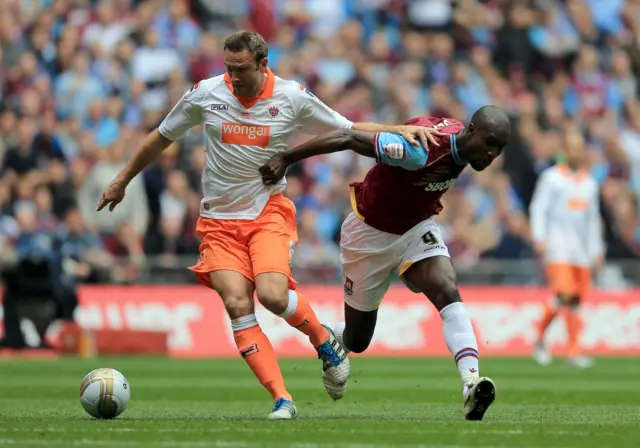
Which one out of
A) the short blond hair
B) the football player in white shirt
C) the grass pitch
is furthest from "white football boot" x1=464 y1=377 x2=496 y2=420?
the short blond hair

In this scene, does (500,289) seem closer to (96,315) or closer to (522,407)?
(96,315)

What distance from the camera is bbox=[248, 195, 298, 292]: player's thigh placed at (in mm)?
9430

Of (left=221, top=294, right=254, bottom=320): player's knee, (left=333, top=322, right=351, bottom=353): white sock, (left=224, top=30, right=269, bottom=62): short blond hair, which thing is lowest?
(left=333, top=322, right=351, bottom=353): white sock

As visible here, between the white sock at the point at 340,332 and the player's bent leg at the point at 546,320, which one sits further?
the player's bent leg at the point at 546,320

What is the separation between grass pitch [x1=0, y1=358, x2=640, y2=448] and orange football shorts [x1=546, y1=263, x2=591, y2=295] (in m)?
1.13

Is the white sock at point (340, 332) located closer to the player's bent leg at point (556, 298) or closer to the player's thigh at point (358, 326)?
the player's thigh at point (358, 326)

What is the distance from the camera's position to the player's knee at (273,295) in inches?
369

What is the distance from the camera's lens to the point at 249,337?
9398 millimetres

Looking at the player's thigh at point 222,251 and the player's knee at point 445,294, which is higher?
the player's thigh at point 222,251

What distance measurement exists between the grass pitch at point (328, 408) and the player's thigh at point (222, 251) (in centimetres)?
105

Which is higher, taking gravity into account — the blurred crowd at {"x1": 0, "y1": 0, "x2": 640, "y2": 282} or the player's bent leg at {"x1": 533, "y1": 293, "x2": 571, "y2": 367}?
the blurred crowd at {"x1": 0, "y1": 0, "x2": 640, "y2": 282}

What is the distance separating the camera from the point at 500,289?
817 inches

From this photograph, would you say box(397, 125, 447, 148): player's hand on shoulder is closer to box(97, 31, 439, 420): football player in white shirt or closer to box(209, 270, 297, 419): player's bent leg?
box(97, 31, 439, 420): football player in white shirt

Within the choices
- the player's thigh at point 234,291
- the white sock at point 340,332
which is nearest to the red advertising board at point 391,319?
the white sock at point 340,332
